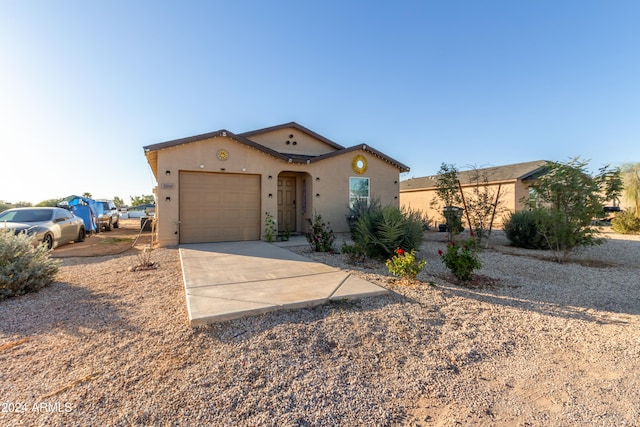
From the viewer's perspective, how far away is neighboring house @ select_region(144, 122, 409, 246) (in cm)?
947

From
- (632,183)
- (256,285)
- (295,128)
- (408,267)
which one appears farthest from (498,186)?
(256,285)

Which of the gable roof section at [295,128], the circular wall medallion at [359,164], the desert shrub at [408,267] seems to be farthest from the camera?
the gable roof section at [295,128]

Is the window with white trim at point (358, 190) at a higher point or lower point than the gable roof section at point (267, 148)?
lower

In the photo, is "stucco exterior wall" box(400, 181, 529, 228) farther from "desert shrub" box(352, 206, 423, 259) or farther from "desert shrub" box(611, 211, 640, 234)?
"desert shrub" box(352, 206, 423, 259)

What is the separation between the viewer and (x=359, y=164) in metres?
12.7

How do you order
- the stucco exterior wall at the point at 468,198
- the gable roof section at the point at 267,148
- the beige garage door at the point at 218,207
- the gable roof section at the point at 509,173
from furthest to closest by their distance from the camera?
the gable roof section at the point at 509,173
the stucco exterior wall at the point at 468,198
the beige garage door at the point at 218,207
the gable roof section at the point at 267,148

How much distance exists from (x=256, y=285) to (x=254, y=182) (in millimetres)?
6680

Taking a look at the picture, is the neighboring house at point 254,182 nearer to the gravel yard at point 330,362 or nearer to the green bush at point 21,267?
the green bush at point 21,267

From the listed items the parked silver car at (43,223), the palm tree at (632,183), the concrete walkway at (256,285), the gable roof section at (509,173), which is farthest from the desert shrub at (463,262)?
the palm tree at (632,183)

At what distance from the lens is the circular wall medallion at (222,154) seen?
9.95 m

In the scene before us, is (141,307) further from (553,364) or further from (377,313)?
(553,364)

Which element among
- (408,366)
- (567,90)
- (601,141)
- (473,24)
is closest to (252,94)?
(473,24)

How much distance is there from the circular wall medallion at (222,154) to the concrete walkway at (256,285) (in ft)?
12.8

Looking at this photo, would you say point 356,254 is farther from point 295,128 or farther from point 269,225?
point 295,128
